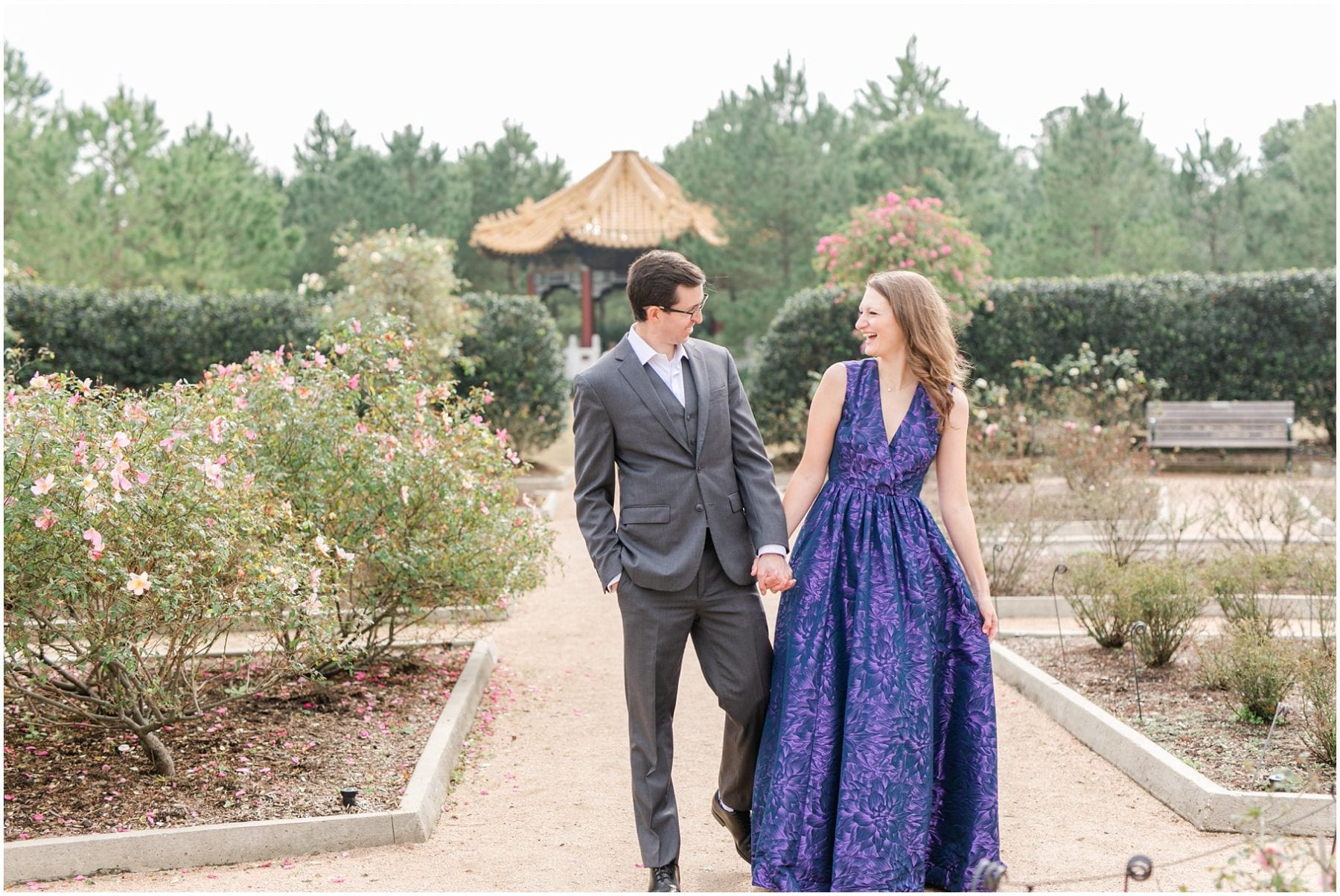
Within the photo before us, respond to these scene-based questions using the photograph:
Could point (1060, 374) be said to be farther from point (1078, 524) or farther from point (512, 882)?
point (512, 882)

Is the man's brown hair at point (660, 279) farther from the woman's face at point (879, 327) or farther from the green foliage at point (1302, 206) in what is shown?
the green foliage at point (1302, 206)

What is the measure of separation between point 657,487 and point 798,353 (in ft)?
35.5

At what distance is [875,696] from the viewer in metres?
3.36

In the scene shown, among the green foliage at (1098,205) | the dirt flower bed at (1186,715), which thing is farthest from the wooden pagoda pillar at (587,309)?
the dirt flower bed at (1186,715)

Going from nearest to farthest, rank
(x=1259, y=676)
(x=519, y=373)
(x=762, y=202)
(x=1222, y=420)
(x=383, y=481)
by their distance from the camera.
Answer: (x=1259, y=676) < (x=383, y=481) < (x=1222, y=420) < (x=519, y=373) < (x=762, y=202)

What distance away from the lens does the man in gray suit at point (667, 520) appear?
339 centimetres

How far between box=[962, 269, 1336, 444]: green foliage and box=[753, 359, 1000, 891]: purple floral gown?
10.9 metres

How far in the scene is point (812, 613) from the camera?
346 cm

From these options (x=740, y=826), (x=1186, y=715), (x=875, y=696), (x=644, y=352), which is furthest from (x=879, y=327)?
(x=1186, y=715)

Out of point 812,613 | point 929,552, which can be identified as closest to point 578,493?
point 812,613

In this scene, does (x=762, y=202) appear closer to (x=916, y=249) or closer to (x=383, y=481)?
(x=916, y=249)

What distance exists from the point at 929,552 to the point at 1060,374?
11.0 metres

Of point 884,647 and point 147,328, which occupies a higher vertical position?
point 147,328

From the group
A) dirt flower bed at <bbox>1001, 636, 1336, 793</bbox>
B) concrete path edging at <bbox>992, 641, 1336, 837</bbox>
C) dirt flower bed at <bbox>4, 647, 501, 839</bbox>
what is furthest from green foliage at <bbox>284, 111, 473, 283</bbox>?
concrete path edging at <bbox>992, 641, 1336, 837</bbox>
